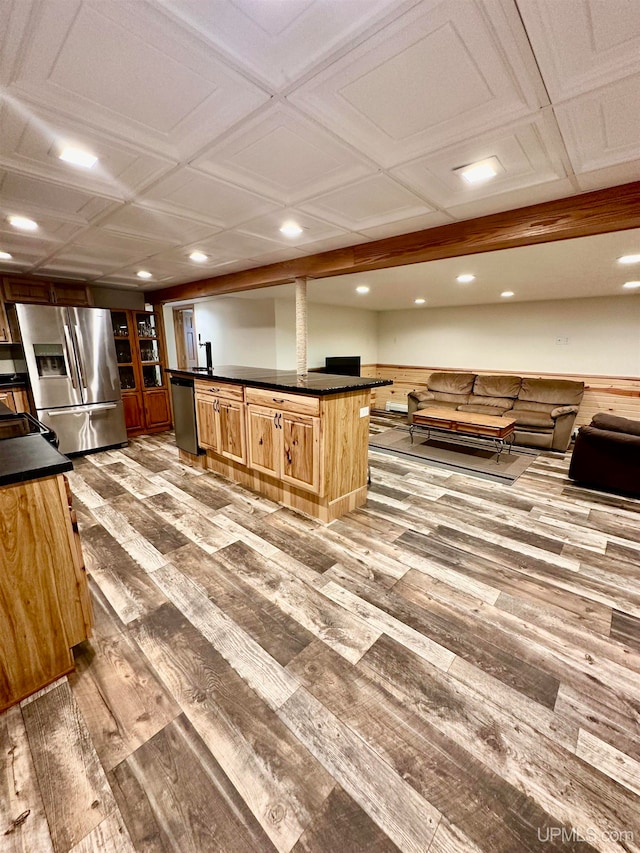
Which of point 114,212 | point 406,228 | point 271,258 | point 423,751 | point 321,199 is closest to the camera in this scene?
point 423,751

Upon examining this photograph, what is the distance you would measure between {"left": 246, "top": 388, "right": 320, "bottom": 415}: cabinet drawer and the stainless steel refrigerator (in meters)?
2.68

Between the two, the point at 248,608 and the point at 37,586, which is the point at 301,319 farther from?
the point at 37,586

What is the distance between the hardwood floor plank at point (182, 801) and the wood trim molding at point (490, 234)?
10.9ft

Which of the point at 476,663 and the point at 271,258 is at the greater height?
the point at 271,258

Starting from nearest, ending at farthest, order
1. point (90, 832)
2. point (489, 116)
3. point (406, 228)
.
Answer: point (90, 832) < point (489, 116) < point (406, 228)

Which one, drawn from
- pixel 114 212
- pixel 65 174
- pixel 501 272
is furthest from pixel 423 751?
pixel 501 272

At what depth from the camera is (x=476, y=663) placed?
162cm

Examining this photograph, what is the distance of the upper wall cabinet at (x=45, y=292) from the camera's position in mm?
4340

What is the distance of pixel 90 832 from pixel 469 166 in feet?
10.2

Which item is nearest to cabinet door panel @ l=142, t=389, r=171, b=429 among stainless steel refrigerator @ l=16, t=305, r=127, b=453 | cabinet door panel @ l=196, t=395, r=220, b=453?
stainless steel refrigerator @ l=16, t=305, r=127, b=453

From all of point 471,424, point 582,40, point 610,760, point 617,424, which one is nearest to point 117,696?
point 610,760

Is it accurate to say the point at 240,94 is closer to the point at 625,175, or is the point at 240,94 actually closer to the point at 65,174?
the point at 65,174

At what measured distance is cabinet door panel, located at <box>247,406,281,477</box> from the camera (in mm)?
3104

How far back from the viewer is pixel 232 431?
139 inches
